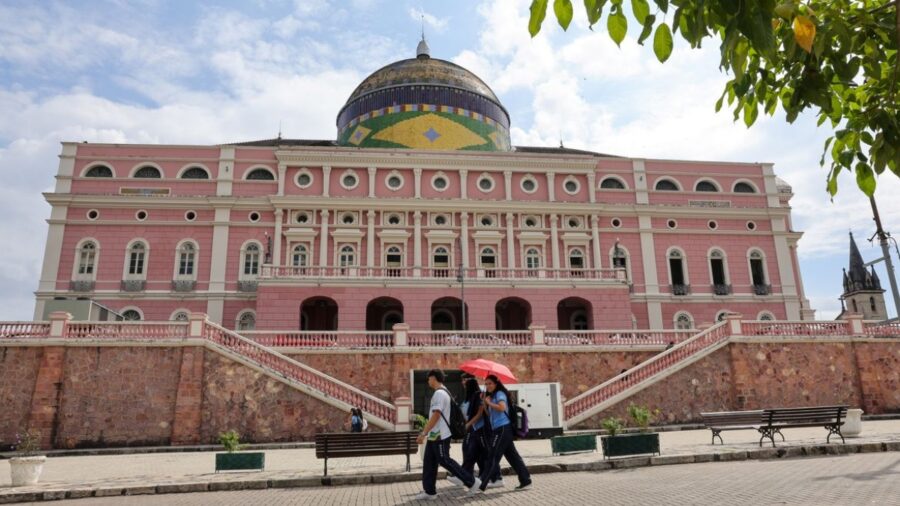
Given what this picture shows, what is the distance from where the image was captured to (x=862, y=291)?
66.1 meters

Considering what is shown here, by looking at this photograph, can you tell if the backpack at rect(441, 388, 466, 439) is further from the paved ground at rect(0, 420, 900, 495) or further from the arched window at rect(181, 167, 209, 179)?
the arched window at rect(181, 167, 209, 179)

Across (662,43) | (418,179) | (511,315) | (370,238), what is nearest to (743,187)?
(511,315)

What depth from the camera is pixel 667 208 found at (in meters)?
34.8

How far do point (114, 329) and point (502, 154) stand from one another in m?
22.0

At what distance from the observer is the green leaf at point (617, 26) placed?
2.89 m

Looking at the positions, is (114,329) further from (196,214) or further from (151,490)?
(196,214)

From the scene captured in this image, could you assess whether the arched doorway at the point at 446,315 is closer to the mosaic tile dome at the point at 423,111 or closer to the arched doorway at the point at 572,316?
the arched doorway at the point at 572,316

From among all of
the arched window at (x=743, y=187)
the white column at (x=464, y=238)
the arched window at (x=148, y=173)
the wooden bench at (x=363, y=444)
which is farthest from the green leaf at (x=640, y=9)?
the arched window at (x=743, y=187)

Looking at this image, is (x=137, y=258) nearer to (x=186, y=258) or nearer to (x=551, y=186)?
(x=186, y=258)

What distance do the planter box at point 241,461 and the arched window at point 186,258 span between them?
2171cm

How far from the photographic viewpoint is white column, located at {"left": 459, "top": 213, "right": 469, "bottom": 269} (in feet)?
107

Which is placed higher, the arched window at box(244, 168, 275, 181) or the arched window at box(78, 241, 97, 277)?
the arched window at box(244, 168, 275, 181)

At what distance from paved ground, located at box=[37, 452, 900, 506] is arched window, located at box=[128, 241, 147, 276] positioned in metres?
24.1

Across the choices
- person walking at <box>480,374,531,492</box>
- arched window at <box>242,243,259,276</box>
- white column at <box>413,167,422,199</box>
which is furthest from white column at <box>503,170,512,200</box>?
person walking at <box>480,374,531,492</box>
